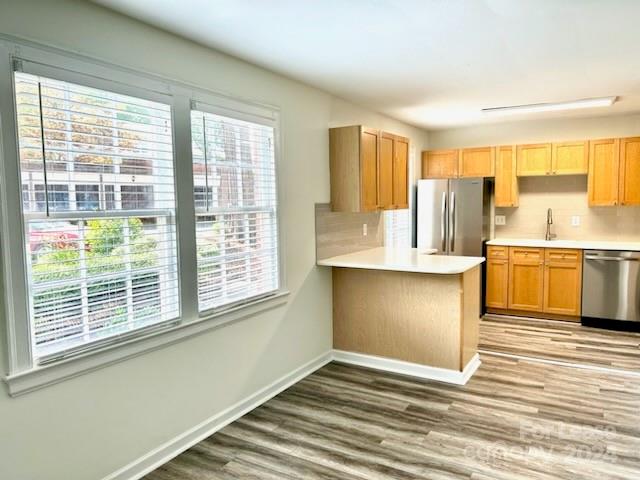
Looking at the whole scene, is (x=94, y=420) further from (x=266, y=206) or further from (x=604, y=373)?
(x=604, y=373)

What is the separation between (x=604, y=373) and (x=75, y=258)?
411 centimetres

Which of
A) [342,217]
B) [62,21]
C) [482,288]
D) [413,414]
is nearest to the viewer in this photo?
[62,21]

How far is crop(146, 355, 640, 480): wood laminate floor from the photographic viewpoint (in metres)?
2.59

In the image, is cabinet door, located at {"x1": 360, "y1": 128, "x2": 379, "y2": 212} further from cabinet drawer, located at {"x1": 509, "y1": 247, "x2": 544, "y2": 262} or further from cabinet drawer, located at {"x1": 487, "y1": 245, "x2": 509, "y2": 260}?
cabinet drawer, located at {"x1": 509, "y1": 247, "x2": 544, "y2": 262}

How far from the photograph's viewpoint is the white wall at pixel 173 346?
2.10 m

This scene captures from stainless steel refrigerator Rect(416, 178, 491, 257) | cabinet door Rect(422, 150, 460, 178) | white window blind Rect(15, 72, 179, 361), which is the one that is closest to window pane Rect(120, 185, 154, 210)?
white window blind Rect(15, 72, 179, 361)

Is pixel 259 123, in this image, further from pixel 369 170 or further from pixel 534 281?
pixel 534 281

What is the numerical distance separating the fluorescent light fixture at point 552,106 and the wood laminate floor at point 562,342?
2451 millimetres

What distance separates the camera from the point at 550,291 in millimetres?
5629

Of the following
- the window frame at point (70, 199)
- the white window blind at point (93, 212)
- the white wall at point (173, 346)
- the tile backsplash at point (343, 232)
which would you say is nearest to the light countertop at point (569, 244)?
the tile backsplash at point (343, 232)

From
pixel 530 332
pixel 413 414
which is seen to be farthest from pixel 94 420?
pixel 530 332

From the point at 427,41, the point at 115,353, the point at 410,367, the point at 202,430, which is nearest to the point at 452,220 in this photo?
the point at 410,367

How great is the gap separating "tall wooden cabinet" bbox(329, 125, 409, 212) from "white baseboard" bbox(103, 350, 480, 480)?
1389mm

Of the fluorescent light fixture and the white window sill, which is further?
the fluorescent light fixture
